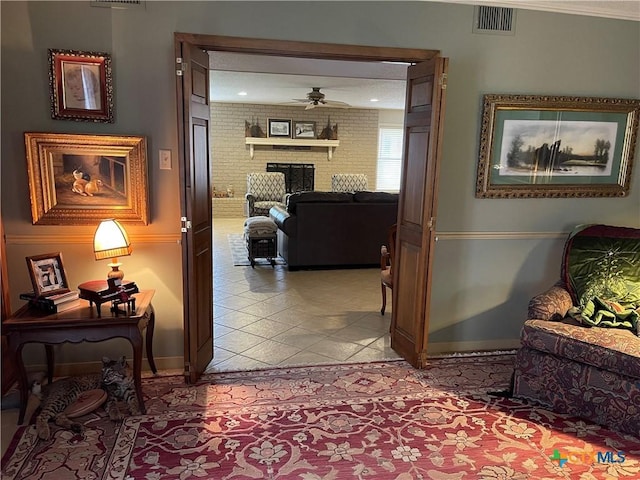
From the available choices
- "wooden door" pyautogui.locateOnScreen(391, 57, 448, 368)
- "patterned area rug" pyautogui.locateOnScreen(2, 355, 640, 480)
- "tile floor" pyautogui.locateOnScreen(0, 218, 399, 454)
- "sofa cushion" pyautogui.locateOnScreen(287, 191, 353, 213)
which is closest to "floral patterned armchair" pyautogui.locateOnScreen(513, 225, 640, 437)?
"patterned area rug" pyautogui.locateOnScreen(2, 355, 640, 480)

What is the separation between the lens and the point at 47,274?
8.20 feet

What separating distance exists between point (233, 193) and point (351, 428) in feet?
26.9

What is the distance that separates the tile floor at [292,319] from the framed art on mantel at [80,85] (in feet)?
5.71

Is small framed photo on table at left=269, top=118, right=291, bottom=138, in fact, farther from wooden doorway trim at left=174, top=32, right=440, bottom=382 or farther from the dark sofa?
wooden doorway trim at left=174, top=32, right=440, bottom=382

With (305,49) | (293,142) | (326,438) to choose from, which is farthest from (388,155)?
(326,438)

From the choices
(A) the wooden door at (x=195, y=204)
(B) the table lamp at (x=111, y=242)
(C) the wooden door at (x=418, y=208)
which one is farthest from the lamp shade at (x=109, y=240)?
(C) the wooden door at (x=418, y=208)

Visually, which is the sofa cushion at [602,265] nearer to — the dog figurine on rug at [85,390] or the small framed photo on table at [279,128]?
the dog figurine on rug at [85,390]

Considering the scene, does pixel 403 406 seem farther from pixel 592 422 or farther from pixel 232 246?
pixel 232 246

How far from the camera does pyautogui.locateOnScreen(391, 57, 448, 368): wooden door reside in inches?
111

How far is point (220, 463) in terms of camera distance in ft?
6.96

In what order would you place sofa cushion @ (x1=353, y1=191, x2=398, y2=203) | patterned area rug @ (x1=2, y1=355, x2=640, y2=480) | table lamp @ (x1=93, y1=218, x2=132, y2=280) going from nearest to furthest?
patterned area rug @ (x1=2, y1=355, x2=640, y2=480) → table lamp @ (x1=93, y1=218, x2=132, y2=280) → sofa cushion @ (x1=353, y1=191, x2=398, y2=203)

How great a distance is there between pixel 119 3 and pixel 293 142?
7.54m

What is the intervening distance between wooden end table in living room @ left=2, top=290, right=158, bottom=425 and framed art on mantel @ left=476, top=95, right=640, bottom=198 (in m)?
2.44

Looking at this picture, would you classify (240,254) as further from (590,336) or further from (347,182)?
(590,336)
